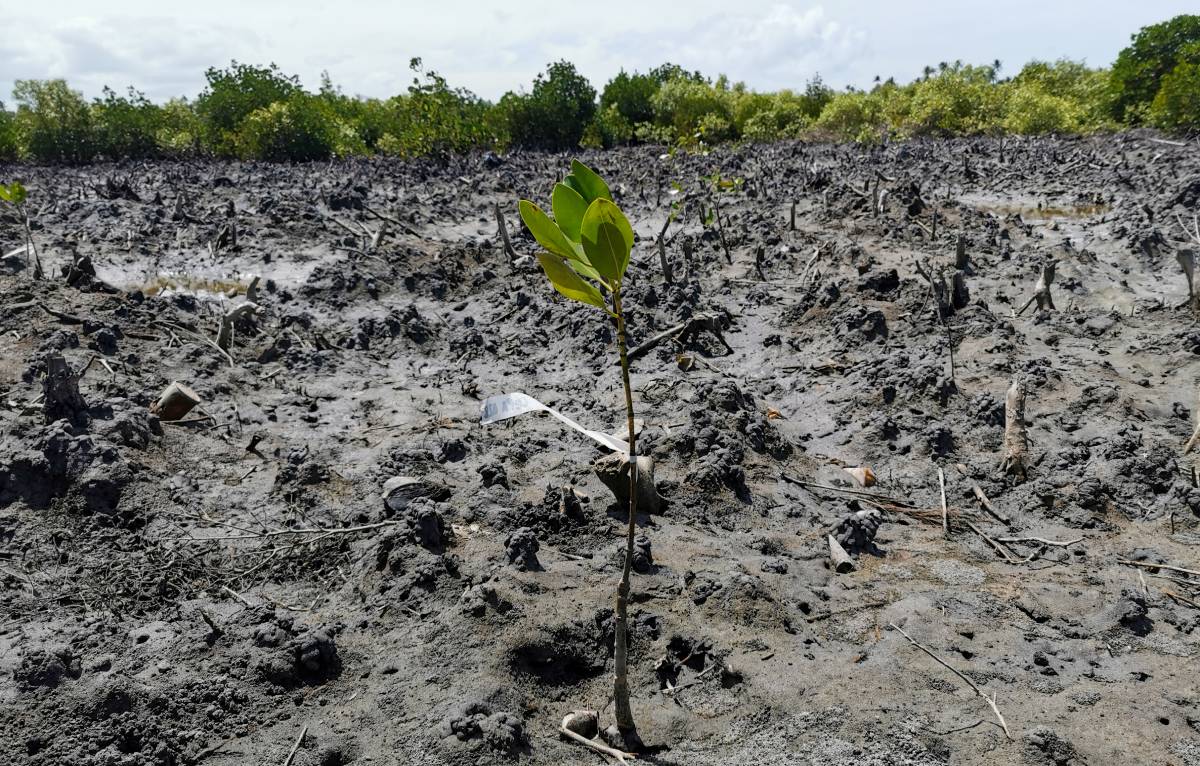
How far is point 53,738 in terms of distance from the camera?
2670 millimetres

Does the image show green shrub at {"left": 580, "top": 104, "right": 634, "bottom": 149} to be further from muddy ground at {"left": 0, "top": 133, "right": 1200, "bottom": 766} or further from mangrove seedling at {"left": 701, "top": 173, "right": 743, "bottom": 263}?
muddy ground at {"left": 0, "top": 133, "right": 1200, "bottom": 766}

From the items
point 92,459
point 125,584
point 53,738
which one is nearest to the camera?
point 53,738

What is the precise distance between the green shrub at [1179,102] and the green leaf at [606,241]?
1844 cm

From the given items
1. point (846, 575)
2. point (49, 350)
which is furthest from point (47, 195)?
point (846, 575)

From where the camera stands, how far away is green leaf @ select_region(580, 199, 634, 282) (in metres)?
1.86

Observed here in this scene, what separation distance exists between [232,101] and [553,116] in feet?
26.9

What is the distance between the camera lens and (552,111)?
21.8m

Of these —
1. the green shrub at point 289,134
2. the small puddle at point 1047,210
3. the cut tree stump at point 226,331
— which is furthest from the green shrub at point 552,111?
the cut tree stump at point 226,331

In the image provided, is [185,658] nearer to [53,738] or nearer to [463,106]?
[53,738]

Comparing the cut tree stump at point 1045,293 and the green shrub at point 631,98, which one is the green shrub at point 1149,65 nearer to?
the green shrub at point 631,98

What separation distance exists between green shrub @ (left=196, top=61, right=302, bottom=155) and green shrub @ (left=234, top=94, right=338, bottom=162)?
1164 mm

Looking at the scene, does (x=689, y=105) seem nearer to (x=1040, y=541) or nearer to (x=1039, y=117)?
(x=1039, y=117)

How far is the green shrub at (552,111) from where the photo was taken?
21.8 meters

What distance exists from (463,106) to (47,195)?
978 cm
